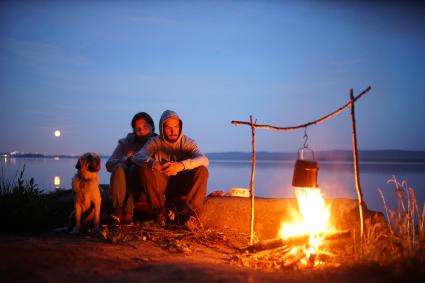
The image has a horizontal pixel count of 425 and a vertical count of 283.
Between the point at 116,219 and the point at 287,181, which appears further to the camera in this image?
the point at 287,181

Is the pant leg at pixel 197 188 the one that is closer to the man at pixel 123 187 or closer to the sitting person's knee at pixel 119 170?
the man at pixel 123 187

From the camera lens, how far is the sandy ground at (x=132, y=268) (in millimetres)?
3289

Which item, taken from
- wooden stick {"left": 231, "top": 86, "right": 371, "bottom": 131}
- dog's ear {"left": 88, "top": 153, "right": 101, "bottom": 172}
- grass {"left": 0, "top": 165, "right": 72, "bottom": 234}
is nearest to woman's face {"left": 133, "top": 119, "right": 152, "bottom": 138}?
dog's ear {"left": 88, "top": 153, "right": 101, "bottom": 172}

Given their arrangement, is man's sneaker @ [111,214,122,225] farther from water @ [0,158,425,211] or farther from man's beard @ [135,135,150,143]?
water @ [0,158,425,211]

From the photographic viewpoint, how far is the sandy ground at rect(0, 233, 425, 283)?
3.29 meters

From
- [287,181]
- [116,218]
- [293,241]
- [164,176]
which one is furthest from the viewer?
[287,181]

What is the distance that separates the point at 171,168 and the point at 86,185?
1.17 metres

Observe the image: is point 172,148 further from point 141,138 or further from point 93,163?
point 93,163

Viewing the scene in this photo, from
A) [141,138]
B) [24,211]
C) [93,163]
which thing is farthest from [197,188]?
[24,211]

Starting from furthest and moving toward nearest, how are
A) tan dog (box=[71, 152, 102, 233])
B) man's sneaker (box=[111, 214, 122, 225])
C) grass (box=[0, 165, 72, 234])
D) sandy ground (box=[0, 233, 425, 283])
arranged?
grass (box=[0, 165, 72, 234])
man's sneaker (box=[111, 214, 122, 225])
tan dog (box=[71, 152, 102, 233])
sandy ground (box=[0, 233, 425, 283])

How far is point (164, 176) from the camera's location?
5.62 meters

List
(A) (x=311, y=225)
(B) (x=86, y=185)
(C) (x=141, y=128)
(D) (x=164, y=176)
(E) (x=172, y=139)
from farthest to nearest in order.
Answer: (C) (x=141, y=128), (E) (x=172, y=139), (D) (x=164, y=176), (B) (x=86, y=185), (A) (x=311, y=225)

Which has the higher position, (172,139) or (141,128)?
(141,128)

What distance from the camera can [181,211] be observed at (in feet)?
18.5
